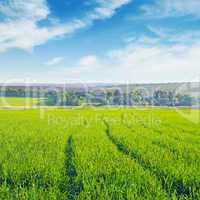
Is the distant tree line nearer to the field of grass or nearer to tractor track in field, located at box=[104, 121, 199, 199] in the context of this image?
the field of grass

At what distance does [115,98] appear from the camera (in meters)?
66.9

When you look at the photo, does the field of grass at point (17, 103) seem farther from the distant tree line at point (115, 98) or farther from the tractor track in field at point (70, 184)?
the tractor track in field at point (70, 184)

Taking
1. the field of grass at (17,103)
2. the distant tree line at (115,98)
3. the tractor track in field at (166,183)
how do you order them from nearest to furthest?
the tractor track in field at (166,183)
the distant tree line at (115,98)
the field of grass at (17,103)

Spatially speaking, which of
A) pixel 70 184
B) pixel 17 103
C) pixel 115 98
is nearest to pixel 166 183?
pixel 70 184

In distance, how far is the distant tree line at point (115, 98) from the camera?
198ft

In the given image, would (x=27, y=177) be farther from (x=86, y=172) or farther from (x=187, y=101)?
(x=187, y=101)

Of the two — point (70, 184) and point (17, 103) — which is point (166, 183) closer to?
point (70, 184)

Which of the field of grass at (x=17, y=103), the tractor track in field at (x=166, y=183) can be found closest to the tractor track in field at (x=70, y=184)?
the tractor track in field at (x=166, y=183)

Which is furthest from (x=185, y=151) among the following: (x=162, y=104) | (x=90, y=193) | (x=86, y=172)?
(x=162, y=104)

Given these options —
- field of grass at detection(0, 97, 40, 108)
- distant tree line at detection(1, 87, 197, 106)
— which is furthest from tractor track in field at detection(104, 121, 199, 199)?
field of grass at detection(0, 97, 40, 108)

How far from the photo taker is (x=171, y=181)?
5340 millimetres

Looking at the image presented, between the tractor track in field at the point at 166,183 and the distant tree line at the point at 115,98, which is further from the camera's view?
the distant tree line at the point at 115,98

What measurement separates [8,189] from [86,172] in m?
1.63

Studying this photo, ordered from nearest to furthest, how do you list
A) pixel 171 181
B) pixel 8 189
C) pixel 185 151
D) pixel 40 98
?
pixel 8 189 → pixel 171 181 → pixel 185 151 → pixel 40 98
